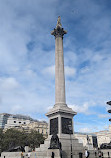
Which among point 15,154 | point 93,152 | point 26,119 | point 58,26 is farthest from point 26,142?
point 26,119

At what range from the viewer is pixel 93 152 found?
95.3ft

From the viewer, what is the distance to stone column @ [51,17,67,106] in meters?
34.4

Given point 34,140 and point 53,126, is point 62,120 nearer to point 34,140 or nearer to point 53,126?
point 53,126

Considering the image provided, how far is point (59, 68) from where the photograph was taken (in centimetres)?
3716

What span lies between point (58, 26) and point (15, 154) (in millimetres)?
30884

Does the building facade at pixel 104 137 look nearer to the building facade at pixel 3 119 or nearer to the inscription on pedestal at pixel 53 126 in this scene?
the building facade at pixel 3 119

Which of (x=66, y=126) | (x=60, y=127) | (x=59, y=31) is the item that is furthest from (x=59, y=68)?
(x=60, y=127)

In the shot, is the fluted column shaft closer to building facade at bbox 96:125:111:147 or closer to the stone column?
the stone column

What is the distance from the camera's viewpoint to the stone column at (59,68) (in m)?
34.4

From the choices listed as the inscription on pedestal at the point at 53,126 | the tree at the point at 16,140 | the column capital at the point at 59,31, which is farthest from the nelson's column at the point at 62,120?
the tree at the point at 16,140

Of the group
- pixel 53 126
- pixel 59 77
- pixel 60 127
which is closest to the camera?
pixel 60 127

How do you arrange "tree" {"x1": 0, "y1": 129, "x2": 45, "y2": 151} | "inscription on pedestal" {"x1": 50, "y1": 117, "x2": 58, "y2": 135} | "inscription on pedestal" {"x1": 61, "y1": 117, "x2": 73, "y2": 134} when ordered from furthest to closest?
1. "tree" {"x1": 0, "y1": 129, "x2": 45, "y2": 151}
2. "inscription on pedestal" {"x1": 50, "y1": 117, "x2": 58, "y2": 135}
3. "inscription on pedestal" {"x1": 61, "y1": 117, "x2": 73, "y2": 134}

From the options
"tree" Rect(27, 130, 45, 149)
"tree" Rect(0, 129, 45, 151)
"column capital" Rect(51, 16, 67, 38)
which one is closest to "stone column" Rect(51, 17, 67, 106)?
"column capital" Rect(51, 16, 67, 38)

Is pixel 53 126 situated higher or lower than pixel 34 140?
higher
